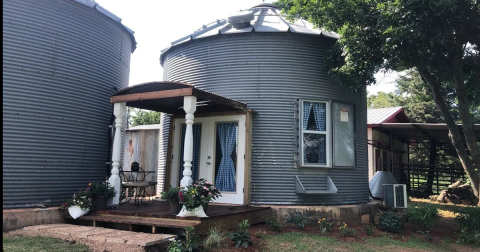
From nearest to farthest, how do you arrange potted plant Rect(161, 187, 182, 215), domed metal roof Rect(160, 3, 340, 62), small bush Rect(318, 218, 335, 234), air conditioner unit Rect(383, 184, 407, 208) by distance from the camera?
potted plant Rect(161, 187, 182, 215)
small bush Rect(318, 218, 335, 234)
domed metal roof Rect(160, 3, 340, 62)
air conditioner unit Rect(383, 184, 407, 208)

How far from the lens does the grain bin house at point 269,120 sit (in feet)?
25.6

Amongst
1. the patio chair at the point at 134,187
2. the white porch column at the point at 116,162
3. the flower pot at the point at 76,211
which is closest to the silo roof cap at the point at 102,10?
the white porch column at the point at 116,162

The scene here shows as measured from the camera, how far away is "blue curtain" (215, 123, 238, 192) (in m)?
7.91

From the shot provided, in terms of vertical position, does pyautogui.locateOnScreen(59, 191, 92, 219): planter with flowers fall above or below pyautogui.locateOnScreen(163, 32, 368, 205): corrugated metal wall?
below

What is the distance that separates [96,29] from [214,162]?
400cm

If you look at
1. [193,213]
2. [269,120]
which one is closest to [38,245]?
[193,213]

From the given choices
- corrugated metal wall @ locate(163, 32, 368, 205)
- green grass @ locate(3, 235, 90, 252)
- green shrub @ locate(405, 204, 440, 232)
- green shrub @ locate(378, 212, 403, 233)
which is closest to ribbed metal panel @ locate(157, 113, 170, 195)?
corrugated metal wall @ locate(163, 32, 368, 205)

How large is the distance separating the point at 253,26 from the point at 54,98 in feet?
15.1

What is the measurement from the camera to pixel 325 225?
7.28 m

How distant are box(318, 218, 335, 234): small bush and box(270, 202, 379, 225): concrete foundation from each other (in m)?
0.19

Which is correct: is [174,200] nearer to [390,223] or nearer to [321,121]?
[321,121]

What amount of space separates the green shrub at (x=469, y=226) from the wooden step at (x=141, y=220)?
18.6 ft

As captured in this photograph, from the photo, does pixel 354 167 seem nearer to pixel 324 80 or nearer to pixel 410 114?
pixel 324 80

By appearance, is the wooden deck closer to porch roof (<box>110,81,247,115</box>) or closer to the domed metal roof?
porch roof (<box>110,81,247,115</box>)
